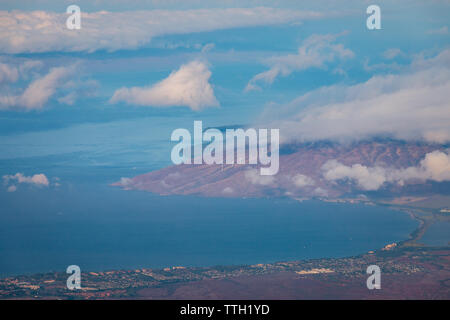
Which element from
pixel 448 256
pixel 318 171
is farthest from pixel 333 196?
pixel 448 256

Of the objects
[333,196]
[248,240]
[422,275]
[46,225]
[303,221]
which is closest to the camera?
[422,275]

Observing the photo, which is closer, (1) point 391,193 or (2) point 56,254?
(2) point 56,254

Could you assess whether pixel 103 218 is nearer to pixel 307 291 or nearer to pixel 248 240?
pixel 248 240

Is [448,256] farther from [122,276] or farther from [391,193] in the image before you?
[391,193]
